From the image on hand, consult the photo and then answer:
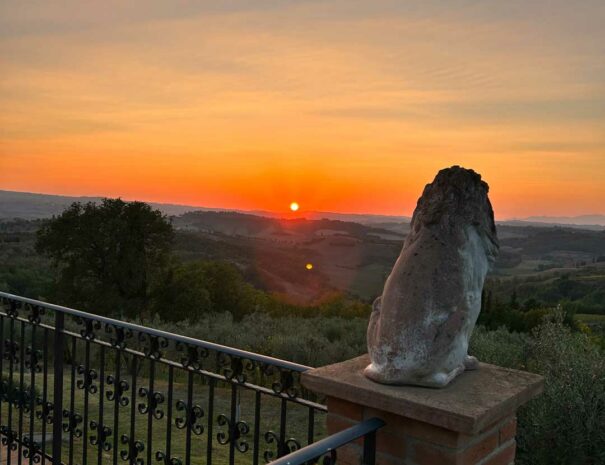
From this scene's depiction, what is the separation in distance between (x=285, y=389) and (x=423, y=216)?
3.73ft

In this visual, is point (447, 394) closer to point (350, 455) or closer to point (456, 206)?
point (350, 455)

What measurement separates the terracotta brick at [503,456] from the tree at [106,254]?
21.8 m

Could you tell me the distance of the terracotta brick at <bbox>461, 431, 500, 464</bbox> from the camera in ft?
6.89

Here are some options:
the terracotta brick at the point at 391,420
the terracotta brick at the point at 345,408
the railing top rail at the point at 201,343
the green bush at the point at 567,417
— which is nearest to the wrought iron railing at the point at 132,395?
the railing top rail at the point at 201,343

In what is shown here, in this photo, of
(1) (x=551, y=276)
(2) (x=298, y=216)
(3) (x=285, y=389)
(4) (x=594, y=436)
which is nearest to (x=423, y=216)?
(3) (x=285, y=389)

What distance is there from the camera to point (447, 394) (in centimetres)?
215

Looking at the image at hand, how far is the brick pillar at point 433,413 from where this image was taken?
201cm

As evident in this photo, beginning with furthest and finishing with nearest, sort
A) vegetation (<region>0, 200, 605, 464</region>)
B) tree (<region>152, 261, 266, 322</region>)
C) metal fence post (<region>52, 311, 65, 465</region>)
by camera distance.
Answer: tree (<region>152, 261, 266, 322</region>)
vegetation (<region>0, 200, 605, 464</region>)
metal fence post (<region>52, 311, 65, 465</region>)

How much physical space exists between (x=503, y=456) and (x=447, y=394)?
1.68 feet

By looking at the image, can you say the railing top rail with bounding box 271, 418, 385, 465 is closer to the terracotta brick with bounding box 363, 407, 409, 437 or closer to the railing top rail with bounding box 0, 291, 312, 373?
the terracotta brick with bounding box 363, 407, 409, 437

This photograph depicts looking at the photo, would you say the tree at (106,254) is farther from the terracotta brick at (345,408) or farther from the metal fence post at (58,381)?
the terracotta brick at (345,408)

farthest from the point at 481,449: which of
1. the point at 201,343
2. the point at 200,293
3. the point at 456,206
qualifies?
the point at 200,293

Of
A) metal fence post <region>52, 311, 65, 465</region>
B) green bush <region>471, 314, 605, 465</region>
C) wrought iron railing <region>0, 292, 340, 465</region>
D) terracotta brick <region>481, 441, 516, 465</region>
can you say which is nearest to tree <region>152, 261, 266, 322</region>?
wrought iron railing <region>0, 292, 340, 465</region>

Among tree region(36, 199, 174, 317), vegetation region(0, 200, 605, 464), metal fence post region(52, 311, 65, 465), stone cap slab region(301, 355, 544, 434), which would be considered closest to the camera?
stone cap slab region(301, 355, 544, 434)
